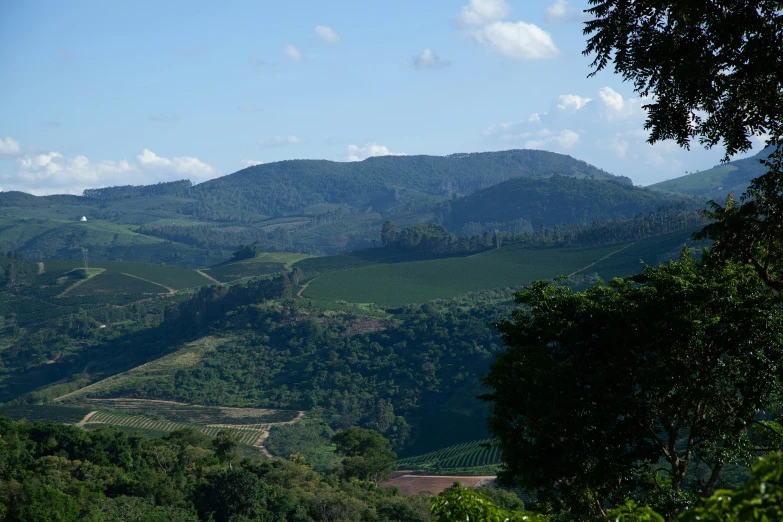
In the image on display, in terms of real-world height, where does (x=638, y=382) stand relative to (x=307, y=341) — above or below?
above

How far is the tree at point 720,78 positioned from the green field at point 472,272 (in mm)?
100730

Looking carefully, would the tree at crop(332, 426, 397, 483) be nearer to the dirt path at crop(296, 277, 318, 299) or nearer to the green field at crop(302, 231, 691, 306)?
the green field at crop(302, 231, 691, 306)

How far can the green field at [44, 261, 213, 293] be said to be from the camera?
162 meters

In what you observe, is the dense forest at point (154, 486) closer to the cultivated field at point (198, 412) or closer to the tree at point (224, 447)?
the tree at point (224, 447)

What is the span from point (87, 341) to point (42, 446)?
330ft

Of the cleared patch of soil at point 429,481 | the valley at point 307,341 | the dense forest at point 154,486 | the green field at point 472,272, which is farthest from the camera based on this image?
the green field at point 472,272

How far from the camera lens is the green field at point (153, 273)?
162000 mm

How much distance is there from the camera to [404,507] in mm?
35844

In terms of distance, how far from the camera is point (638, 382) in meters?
14.7

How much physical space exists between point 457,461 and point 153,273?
119895 mm

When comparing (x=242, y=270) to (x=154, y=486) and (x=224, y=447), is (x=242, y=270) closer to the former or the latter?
(x=224, y=447)

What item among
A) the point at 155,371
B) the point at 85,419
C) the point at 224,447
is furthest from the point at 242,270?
the point at 224,447

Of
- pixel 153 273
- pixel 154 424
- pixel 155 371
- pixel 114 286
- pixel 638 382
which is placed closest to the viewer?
pixel 638 382

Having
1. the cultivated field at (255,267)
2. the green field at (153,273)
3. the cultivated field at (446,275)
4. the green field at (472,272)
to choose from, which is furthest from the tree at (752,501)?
the green field at (153,273)
